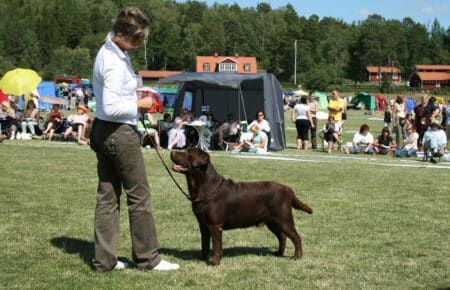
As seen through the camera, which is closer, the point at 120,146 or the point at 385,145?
the point at 120,146

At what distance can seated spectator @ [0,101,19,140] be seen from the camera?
17880 millimetres

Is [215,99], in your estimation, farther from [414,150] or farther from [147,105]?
[147,105]

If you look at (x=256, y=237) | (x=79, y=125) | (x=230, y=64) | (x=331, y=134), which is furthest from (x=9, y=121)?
(x=230, y=64)

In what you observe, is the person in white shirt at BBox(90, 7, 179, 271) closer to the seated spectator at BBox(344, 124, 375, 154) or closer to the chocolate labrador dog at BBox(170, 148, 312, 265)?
the chocolate labrador dog at BBox(170, 148, 312, 265)

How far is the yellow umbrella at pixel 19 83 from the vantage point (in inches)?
778

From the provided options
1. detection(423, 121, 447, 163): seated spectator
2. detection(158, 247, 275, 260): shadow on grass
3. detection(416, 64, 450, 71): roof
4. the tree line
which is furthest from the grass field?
detection(416, 64, 450, 71): roof

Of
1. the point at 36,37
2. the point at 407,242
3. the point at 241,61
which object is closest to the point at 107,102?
the point at 407,242

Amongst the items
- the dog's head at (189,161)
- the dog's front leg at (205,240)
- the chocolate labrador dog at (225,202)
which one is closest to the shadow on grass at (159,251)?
the dog's front leg at (205,240)

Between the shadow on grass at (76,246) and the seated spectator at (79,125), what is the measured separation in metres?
11.7

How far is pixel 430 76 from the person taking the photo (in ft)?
364

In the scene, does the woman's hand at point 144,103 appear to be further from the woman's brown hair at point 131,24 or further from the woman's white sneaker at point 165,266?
the woman's white sneaker at point 165,266

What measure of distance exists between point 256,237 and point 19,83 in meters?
15.7

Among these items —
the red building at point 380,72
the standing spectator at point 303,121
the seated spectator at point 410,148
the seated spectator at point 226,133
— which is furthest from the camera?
the red building at point 380,72

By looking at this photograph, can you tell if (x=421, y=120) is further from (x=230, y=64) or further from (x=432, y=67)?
(x=432, y=67)
